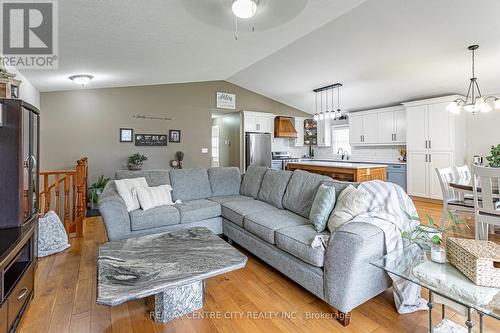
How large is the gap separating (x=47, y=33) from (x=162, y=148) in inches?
149

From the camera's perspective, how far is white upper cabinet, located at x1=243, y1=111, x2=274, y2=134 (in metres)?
6.98

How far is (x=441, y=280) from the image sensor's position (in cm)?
138

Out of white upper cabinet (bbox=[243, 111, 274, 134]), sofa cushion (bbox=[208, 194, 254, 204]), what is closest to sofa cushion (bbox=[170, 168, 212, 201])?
sofa cushion (bbox=[208, 194, 254, 204])

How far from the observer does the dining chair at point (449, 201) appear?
3293 mm

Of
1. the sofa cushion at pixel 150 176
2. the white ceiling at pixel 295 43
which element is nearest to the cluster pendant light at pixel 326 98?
the white ceiling at pixel 295 43

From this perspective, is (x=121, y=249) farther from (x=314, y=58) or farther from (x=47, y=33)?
(x=314, y=58)

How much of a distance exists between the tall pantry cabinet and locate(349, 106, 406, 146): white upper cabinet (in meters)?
0.31

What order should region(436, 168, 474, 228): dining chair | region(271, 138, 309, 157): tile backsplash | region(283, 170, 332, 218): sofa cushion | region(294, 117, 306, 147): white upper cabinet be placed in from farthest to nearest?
region(294, 117, 306, 147): white upper cabinet, region(271, 138, 309, 157): tile backsplash, region(436, 168, 474, 228): dining chair, region(283, 170, 332, 218): sofa cushion

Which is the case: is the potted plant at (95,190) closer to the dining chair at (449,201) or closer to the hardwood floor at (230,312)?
the hardwood floor at (230,312)

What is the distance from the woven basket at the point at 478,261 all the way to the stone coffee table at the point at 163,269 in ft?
4.14

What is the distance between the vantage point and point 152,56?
3.59m

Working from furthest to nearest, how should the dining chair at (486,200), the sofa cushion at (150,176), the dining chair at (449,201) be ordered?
the sofa cushion at (150,176) → the dining chair at (449,201) → the dining chair at (486,200)

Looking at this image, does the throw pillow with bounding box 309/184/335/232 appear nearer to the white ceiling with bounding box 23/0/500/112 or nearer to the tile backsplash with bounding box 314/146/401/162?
the white ceiling with bounding box 23/0/500/112

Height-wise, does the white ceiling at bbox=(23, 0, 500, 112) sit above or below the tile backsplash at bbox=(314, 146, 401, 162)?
above
